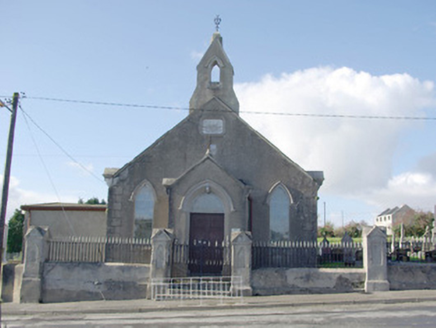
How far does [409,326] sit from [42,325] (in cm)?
Result: 987

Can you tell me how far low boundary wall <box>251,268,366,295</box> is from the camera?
16.9m

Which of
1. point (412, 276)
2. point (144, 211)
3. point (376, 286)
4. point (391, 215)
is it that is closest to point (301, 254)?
point (376, 286)

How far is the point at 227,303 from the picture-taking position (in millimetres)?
15430

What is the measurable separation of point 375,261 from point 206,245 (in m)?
6.41

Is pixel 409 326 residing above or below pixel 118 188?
below

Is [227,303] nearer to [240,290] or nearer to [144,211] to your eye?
[240,290]

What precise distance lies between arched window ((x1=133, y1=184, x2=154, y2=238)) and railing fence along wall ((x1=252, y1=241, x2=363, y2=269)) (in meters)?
5.42

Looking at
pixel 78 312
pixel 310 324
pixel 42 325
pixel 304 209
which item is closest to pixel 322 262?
pixel 304 209

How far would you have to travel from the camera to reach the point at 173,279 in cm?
1727

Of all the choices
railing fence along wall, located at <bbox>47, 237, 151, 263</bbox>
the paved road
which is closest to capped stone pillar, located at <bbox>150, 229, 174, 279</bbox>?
railing fence along wall, located at <bbox>47, 237, 151, 263</bbox>

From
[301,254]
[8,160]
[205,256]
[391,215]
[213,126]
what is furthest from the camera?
[391,215]

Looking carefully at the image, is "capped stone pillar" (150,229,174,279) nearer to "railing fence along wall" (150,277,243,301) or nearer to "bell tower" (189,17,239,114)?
"railing fence along wall" (150,277,243,301)

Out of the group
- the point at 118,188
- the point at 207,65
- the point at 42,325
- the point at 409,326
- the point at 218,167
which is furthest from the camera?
the point at 207,65

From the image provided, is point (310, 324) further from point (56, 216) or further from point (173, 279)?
point (56, 216)
